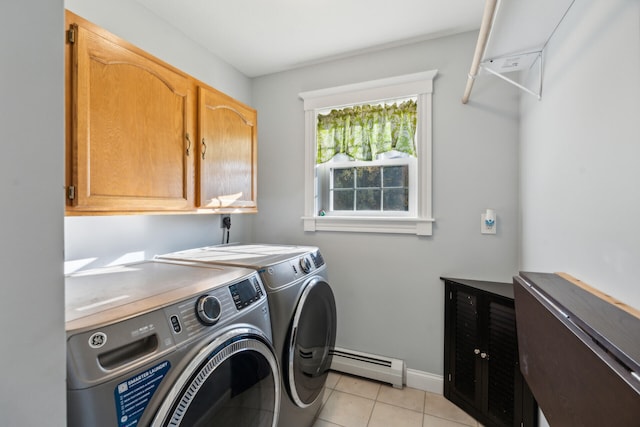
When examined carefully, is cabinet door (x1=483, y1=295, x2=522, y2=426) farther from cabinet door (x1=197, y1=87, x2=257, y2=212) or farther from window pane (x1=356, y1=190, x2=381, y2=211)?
cabinet door (x1=197, y1=87, x2=257, y2=212)

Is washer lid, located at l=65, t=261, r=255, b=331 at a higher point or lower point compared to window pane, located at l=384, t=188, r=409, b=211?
lower

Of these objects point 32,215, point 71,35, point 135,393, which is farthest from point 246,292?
point 71,35

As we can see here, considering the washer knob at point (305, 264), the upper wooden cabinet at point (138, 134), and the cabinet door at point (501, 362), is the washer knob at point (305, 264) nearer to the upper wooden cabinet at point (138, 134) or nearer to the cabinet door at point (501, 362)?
the upper wooden cabinet at point (138, 134)

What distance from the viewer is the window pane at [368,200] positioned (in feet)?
7.55

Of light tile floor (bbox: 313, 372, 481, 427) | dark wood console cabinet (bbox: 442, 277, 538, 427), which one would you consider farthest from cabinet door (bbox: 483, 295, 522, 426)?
light tile floor (bbox: 313, 372, 481, 427)

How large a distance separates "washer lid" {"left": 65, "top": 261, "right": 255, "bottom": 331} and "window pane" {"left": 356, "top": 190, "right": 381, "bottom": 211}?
1.29 metres

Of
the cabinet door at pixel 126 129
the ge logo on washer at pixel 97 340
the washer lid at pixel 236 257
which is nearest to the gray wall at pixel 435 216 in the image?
the washer lid at pixel 236 257

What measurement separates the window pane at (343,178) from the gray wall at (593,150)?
1262 mm

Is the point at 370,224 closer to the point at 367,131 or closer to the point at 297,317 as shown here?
the point at 367,131

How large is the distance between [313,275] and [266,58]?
1.74 meters

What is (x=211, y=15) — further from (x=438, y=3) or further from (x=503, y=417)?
(x=503, y=417)

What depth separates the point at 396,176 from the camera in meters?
2.25

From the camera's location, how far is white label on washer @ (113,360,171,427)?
66 cm

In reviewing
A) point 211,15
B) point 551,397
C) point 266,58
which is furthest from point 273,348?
point 266,58
